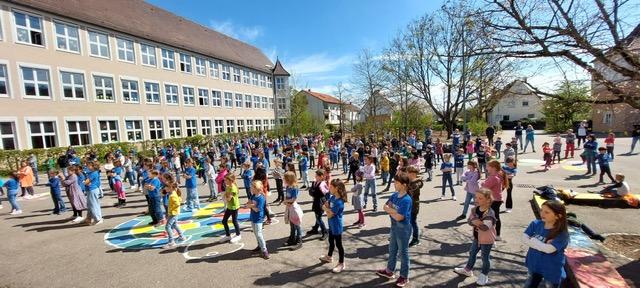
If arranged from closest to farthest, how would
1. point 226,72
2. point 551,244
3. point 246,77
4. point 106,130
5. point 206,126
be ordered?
point 551,244 < point 106,130 < point 206,126 < point 226,72 < point 246,77

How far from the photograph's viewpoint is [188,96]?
104 feet

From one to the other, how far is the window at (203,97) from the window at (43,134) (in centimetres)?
1426

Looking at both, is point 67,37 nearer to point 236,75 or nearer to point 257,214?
point 236,75

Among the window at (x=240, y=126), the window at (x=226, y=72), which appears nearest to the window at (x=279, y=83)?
the window at (x=240, y=126)

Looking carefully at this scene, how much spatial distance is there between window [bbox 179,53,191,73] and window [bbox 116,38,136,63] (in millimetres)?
5575

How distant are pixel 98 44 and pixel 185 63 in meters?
8.91

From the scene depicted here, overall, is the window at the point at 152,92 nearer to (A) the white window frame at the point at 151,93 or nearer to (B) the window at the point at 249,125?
(A) the white window frame at the point at 151,93

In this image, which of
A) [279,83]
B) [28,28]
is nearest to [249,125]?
[279,83]

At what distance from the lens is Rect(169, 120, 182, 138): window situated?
1154 inches

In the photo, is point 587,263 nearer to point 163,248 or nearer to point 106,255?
point 163,248

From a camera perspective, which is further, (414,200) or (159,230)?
(159,230)

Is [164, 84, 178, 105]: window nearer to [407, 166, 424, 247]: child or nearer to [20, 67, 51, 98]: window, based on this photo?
[20, 67, 51, 98]: window

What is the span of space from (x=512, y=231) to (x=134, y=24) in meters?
31.0

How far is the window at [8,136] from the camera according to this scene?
17.8 meters
